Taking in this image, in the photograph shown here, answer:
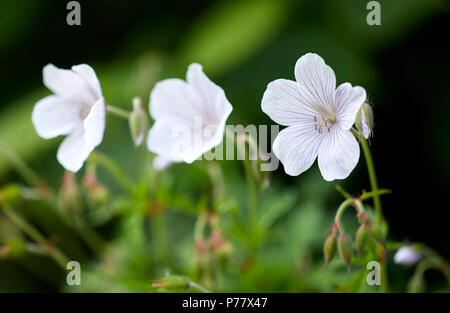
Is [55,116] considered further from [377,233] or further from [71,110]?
[377,233]

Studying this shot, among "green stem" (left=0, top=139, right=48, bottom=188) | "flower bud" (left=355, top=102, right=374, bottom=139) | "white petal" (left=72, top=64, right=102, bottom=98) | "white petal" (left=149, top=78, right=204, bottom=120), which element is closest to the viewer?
"flower bud" (left=355, top=102, right=374, bottom=139)

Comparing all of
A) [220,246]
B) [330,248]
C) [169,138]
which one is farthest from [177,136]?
[330,248]

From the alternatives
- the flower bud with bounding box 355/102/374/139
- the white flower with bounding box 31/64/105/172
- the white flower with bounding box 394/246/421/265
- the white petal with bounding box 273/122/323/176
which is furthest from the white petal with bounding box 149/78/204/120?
the white flower with bounding box 394/246/421/265

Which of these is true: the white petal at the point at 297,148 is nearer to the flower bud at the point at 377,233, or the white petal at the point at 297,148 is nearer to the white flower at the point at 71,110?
the flower bud at the point at 377,233

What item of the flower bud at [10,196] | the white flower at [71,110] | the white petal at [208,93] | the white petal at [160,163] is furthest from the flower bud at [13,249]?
the white petal at [208,93]

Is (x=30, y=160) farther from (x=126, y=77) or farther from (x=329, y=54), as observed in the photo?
(x=329, y=54)

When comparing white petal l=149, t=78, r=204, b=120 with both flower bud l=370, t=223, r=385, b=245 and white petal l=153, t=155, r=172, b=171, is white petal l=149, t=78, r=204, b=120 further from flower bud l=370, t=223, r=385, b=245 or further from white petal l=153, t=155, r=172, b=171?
Result: flower bud l=370, t=223, r=385, b=245
